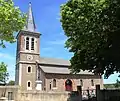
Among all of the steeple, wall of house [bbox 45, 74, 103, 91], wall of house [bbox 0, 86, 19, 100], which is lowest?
wall of house [bbox 0, 86, 19, 100]

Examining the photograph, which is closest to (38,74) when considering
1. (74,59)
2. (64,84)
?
(64,84)

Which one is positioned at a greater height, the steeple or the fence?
the steeple

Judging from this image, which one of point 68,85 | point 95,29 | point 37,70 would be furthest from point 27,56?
point 95,29

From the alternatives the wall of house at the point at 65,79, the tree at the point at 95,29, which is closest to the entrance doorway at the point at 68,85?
the wall of house at the point at 65,79

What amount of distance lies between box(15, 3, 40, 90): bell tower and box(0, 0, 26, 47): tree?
3835 centimetres

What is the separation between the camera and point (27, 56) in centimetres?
5812

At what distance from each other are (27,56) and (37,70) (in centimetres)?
398

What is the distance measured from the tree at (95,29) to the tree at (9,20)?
7.44 meters

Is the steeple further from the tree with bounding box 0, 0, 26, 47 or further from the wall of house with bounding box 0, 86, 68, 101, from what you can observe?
the tree with bounding box 0, 0, 26, 47

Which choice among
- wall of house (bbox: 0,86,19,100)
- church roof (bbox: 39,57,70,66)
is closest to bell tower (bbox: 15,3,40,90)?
church roof (bbox: 39,57,70,66)

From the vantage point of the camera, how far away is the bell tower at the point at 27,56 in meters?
56.0

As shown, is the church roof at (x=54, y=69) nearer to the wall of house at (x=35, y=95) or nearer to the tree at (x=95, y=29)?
the wall of house at (x=35, y=95)

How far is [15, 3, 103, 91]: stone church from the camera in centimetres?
5497

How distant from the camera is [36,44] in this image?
60.3 m
